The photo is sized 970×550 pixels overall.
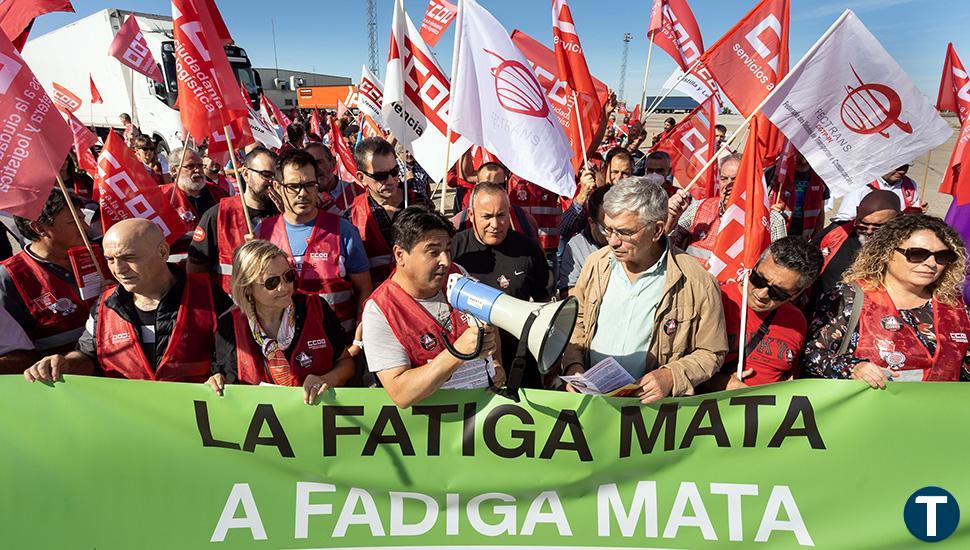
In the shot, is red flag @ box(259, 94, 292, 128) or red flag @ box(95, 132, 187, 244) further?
red flag @ box(259, 94, 292, 128)

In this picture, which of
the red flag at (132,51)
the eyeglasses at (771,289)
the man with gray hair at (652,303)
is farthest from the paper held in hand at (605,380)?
the red flag at (132,51)

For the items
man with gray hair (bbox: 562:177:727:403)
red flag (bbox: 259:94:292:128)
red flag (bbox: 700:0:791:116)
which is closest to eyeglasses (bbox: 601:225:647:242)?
man with gray hair (bbox: 562:177:727:403)

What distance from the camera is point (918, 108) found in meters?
3.24

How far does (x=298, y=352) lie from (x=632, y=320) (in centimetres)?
154

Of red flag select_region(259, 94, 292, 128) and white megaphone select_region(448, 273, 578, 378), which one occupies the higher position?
red flag select_region(259, 94, 292, 128)

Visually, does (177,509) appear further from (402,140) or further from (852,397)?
(402,140)

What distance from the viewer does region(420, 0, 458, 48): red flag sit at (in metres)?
6.73

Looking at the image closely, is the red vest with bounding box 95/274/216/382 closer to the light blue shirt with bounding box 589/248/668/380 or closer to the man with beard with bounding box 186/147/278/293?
the man with beard with bounding box 186/147/278/293

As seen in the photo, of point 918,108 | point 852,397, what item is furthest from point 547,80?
point 852,397

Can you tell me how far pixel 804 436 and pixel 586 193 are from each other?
2655mm

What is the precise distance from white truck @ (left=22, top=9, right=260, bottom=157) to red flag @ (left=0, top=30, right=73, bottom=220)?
720 inches

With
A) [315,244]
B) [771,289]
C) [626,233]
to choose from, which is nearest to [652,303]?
[626,233]

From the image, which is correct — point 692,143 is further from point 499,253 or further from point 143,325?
point 143,325

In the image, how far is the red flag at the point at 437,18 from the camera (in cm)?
673
